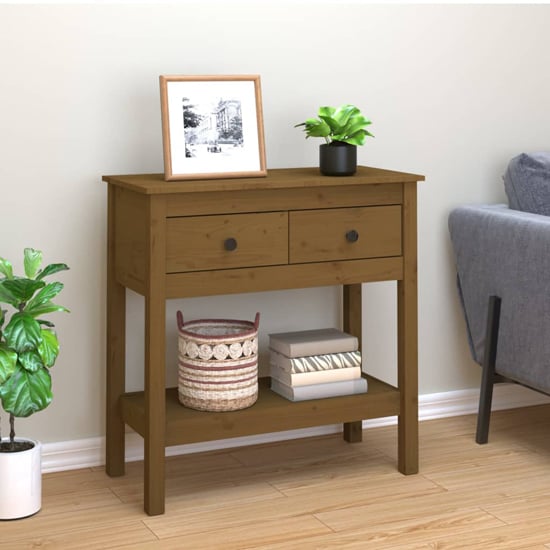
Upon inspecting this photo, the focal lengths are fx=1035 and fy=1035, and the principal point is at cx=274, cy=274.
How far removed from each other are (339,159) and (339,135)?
0.08 metres

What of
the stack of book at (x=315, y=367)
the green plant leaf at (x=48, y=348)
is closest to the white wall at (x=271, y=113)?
the stack of book at (x=315, y=367)

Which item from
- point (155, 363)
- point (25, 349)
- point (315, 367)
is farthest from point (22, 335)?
point (315, 367)

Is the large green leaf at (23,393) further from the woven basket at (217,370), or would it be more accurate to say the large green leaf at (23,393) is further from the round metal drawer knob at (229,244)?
the round metal drawer knob at (229,244)

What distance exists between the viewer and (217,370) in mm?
2508

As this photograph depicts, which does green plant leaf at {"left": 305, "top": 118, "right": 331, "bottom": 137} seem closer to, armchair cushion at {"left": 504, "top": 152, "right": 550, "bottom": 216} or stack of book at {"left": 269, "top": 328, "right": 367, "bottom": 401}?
stack of book at {"left": 269, "top": 328, "right": 367, "bottom": 401}

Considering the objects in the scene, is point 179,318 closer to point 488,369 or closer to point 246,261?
point 246,261

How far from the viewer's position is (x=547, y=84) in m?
3.25

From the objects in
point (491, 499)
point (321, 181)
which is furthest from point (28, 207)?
point (491, 499)

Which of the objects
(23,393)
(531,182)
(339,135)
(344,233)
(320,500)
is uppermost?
(339,135)

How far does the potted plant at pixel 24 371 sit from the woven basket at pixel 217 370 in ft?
1.14

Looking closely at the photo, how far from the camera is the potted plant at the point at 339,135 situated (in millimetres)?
2605

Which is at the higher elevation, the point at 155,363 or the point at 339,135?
the point at 339,135

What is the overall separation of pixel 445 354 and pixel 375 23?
3.38 ft

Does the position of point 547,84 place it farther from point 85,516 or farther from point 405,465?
point 85,516
